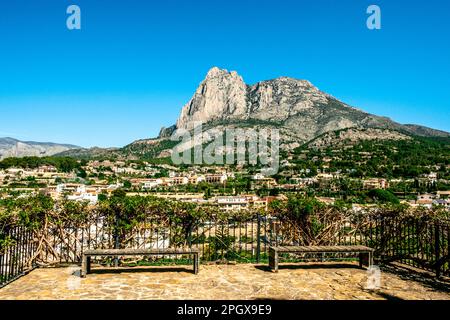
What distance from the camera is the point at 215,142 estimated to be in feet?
403

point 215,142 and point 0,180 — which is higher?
point 215,142

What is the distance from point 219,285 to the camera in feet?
18.9

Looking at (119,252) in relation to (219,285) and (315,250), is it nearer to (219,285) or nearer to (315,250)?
(219,285)

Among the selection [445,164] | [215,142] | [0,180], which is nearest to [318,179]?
[445,164]

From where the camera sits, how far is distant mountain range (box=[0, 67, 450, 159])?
124 meters

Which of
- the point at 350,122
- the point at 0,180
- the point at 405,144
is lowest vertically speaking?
the point at 0,180

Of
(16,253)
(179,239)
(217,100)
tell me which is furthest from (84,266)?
(217,100)

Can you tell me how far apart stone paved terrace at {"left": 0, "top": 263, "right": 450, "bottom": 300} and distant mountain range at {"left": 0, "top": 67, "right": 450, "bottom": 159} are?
356 ft

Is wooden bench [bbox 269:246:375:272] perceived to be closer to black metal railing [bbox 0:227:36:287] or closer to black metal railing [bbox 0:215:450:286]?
black metal railing [bbox 0:215:450:286]

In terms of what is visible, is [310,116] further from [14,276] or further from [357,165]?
[14,276]

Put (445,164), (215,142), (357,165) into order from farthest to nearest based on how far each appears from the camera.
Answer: (215,142) < (357,165) < (445,164)

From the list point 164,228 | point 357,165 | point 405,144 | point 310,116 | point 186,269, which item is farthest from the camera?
point 310,116

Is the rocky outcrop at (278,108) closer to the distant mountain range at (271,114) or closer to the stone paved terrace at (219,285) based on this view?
the distant mountain range at (271,114)

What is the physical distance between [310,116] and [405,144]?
130 ft
